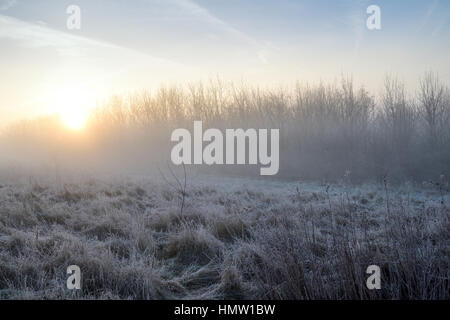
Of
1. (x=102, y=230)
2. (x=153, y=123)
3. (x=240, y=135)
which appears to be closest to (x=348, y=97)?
(x=240, y=135)

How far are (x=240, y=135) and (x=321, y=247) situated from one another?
20.0 meters

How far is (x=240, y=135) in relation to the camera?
2384 cm

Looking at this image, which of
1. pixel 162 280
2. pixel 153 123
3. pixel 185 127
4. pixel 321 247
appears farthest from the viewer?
pixel 153 123

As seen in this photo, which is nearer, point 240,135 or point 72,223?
point 72,223

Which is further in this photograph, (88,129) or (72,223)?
(88,129)

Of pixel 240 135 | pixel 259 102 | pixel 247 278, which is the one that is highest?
pixel 259 102

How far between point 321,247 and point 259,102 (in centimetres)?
2233

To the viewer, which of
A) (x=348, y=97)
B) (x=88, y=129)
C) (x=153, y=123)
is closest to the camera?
(x=348, y=97)

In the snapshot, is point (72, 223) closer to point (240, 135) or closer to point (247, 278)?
point (247, 278)

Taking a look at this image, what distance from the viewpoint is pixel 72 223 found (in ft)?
17.6
